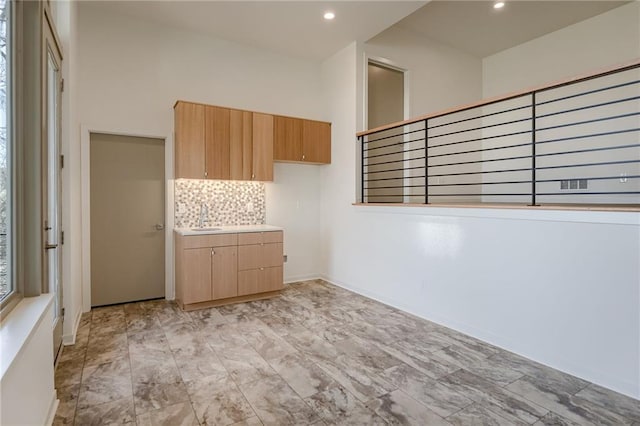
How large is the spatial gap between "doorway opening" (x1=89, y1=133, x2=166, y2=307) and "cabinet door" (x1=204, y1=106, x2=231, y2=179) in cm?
66

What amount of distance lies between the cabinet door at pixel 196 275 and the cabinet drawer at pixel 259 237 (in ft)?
1.45

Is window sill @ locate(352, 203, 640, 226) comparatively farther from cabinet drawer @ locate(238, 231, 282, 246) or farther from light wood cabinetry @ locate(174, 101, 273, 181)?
light wood cabinetry @ locate(174, 101, 273, 181)

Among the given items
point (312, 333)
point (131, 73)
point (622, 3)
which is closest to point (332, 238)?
point (312, 333)

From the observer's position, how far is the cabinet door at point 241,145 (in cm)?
448

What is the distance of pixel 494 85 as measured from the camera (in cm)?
635

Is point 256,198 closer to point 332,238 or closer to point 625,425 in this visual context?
point 332,238

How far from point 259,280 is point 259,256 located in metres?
0.31

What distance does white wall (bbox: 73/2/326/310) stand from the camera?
403 centimetres

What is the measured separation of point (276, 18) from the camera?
423cm

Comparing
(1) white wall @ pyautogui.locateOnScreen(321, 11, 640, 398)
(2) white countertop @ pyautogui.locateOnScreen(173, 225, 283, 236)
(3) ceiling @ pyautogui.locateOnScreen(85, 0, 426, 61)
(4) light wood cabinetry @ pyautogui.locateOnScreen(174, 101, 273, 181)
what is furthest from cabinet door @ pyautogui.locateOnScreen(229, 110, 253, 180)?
(1) white wall @ pyautogui.locateOnScreen(321, 11, 640, 398)

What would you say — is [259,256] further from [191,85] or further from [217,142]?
[191,85]

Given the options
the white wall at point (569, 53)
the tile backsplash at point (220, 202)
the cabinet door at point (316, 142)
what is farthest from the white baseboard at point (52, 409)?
the white wall at point (569, 53)

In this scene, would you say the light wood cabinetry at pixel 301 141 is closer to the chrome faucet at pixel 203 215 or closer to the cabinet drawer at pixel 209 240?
the chrome faucet at pixel 203 215

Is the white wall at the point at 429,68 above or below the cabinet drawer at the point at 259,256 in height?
above
